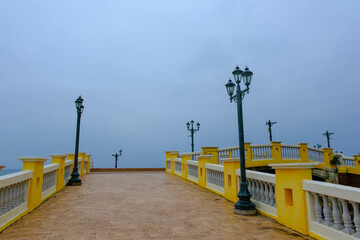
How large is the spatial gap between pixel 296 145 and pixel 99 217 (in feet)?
51.6

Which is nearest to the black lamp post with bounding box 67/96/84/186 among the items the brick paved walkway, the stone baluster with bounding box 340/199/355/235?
the brick paved walkway

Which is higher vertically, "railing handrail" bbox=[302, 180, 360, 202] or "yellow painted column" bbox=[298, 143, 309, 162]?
"yellow painted column" bbox=[298, 143, 309, 162]

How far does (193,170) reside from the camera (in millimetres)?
12008

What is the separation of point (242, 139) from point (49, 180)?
23.4 ft

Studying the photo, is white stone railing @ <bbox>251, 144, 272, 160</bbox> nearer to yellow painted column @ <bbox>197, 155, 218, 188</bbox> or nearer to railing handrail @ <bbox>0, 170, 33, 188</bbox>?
yellow painted column @ <bbox>197, 155, 218, 188</bbox>

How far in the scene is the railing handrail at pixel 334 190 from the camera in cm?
338

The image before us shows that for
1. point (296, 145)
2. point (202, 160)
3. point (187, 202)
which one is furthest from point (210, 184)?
point (296, 145)

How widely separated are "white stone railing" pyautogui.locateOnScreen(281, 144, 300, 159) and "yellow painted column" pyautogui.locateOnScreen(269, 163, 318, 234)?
12.1 m

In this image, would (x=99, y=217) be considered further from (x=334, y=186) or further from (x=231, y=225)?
(x=334, y=186)

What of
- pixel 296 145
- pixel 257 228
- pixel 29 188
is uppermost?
pixel 296 145

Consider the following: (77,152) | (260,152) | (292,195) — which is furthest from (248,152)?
(77,152)

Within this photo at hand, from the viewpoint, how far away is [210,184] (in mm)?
9570

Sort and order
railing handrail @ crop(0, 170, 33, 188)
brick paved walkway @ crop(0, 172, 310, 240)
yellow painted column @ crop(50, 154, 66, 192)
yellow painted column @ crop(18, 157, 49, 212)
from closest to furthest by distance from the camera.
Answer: brick paved walkway @ crop(0, 172, 310, 240) < railing handrail @ crop(0, 170, 33, 188) < yellow painted column @ crop(18, 157, 49, 212) < yellow painted column @ crop(50, 154, 66, 192)

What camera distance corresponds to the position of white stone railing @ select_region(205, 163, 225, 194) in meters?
8.52
